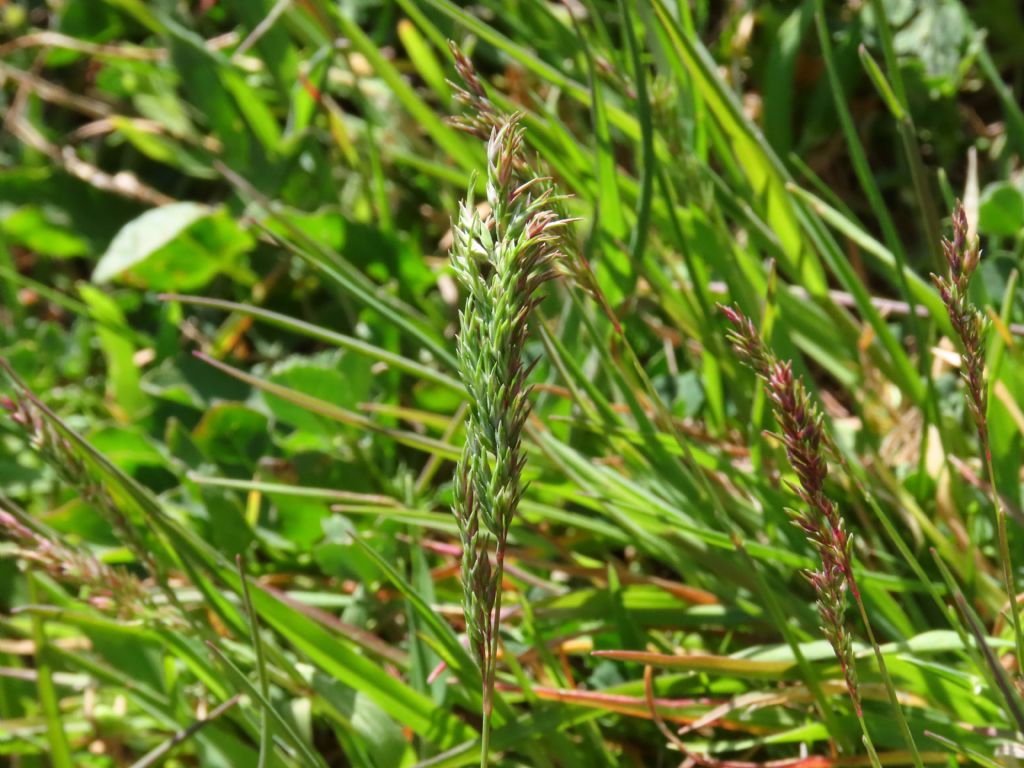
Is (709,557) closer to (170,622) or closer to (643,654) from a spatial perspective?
(643,654)

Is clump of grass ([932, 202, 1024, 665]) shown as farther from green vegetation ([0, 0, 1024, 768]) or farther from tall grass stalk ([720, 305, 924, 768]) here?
tall grass stalk ([720, 305, 924, 768])

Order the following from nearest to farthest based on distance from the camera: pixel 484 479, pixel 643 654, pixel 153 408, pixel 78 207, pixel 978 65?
pixel 484 479, pixel 643 654, pixel 153 408, pixel 978 65, pixel 78 207

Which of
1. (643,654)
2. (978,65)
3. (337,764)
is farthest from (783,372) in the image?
(978,65)

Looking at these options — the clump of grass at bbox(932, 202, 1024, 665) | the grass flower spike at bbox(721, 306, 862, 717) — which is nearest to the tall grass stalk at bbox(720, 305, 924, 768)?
the grass flower spike at bbox(721, 306, 862, 717)

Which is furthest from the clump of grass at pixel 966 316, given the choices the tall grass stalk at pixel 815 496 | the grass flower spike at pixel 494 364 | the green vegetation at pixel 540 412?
the grass flower spike at pixel 494 364

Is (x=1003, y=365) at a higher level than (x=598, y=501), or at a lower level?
higher

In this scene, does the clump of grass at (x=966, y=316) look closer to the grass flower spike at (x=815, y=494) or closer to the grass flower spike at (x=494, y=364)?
the grass flower spike at (x=815, y=494)

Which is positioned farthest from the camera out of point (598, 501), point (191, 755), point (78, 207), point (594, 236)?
point (78, 207)

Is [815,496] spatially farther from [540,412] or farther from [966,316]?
[540,412]
